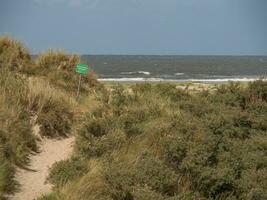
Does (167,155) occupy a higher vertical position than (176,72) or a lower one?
higher

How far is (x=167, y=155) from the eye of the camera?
26.0 ft

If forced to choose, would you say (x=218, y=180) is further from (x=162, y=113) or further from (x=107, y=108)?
(x=107, y=108)

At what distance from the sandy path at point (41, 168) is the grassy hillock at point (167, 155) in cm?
26

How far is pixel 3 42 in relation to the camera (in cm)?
1606

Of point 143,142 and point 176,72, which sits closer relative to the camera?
point 143,142

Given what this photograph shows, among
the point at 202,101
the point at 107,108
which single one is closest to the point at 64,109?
the point at 107,108

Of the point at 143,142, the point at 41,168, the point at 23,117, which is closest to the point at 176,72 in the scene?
the point at 23,117

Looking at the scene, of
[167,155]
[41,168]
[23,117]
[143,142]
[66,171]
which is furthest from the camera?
[23,117]

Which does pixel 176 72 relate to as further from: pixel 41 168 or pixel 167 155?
pixel 167 155

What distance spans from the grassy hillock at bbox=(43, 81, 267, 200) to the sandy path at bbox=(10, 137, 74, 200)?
26 cm

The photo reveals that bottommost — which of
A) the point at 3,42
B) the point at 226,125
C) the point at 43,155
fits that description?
the point at 43,155

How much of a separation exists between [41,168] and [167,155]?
212 cm

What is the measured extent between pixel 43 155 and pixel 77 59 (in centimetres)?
762

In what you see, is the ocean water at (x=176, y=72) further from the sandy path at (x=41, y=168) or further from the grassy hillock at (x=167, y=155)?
the sandy path at (x=41, y=168)
